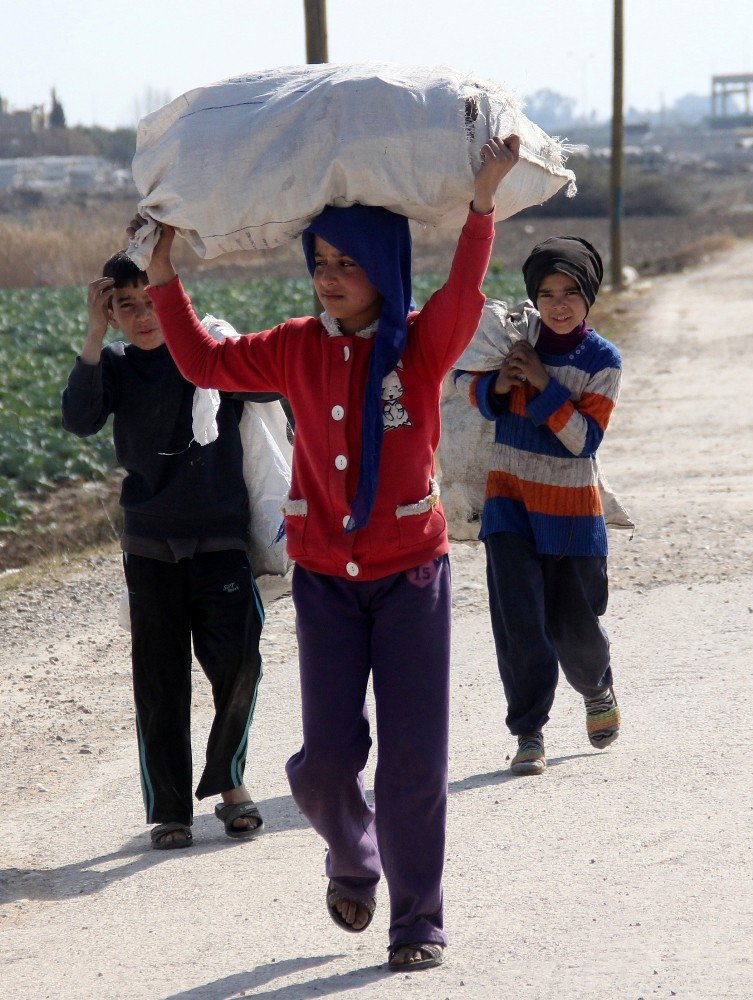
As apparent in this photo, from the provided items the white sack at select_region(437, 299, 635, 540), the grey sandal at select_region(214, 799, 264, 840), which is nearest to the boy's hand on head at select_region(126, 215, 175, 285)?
the white sack at select_region(437, 299, 635, 540)

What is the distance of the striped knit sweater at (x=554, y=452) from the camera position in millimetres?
4715

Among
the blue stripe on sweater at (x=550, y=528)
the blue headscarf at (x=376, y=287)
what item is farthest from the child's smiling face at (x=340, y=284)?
the blue stripe on sweater at (x=550, y=528)

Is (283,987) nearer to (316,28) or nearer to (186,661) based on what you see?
(186,661)

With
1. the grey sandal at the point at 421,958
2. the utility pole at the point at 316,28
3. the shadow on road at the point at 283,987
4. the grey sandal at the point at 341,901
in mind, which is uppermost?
the utility pole at the point at 316,28

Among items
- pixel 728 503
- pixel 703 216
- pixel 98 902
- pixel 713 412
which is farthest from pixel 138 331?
pixel 703 216

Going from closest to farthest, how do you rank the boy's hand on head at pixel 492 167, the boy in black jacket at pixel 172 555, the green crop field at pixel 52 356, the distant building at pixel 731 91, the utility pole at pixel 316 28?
the boy's hand on head at pixel 492 167, the boy in black jacket at pixel 172 555, the utility pole at pixel 316 28, the green crop field at pixel 52 356, the distant building at pixel 731 91

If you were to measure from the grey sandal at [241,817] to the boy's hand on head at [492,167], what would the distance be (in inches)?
91.0

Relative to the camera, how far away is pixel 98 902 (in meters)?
4.14

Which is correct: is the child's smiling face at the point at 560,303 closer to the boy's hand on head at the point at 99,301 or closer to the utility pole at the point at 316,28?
the boy's hand on head at the point at 99,301

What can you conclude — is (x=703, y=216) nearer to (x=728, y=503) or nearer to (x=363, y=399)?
(x=728, y=503)

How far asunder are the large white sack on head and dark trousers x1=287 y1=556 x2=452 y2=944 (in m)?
0.92

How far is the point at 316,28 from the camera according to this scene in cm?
973

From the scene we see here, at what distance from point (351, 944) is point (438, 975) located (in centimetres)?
41

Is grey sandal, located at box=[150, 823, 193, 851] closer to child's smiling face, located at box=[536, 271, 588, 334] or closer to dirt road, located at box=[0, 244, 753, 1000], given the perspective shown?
dirt road, located at box=[0, 244, 753, 1000]
